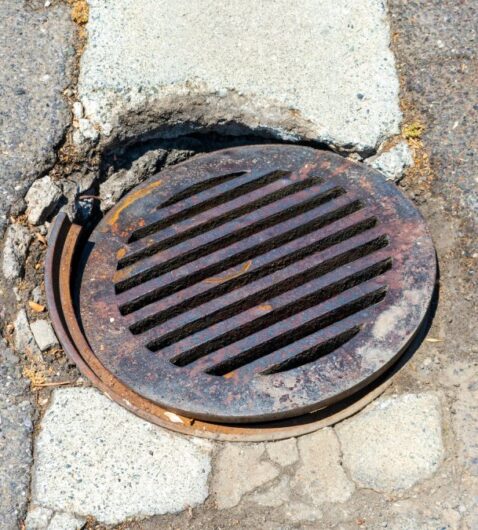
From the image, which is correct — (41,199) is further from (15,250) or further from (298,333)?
(298,333)

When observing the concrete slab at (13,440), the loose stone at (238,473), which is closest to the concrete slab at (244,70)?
the concrete slab at (13,440)

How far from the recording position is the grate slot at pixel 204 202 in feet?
8.13

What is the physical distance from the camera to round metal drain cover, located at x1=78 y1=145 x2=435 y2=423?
212 cm

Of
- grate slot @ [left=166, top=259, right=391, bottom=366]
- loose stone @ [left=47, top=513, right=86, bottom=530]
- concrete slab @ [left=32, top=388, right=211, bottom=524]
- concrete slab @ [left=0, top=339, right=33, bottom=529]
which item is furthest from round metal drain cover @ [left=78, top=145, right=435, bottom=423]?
loose stone @ [left=47, top=513, right=86, bottom=530]

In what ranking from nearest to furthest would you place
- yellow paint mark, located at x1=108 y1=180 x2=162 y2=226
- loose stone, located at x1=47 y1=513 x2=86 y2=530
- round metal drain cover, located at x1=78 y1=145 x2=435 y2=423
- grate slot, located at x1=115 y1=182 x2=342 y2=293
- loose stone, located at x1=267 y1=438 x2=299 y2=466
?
loose stone, located at x1=47 y1=513 x2=86 y2=530, loose stone, located at x1=267 y1=438 x2=299 y2=466, round metal drain cover, located at x1=78 y1=145 x2=435 y2=423, grate slot, located at x1=115 y1=182 x2=342 y2=293, yellow paint mark, located at x1=108 y1=180 x2=162 y2=226

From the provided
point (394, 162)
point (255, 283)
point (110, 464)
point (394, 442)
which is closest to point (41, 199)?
point (255, 283)

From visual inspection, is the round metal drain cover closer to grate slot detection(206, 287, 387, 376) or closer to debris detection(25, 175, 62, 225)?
grate slot detection(206, 287, 387, 376)

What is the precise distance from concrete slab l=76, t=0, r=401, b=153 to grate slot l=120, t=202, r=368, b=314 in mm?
252

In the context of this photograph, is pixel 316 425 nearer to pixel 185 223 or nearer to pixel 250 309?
pixel 250 309

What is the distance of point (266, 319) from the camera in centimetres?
227

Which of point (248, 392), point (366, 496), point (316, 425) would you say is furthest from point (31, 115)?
point (366, 496)

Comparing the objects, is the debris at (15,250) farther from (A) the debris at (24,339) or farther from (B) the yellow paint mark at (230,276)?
(B) the yellow paint mark at (230,276)

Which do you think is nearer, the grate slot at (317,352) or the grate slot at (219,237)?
A: the grate slot at (317,352)

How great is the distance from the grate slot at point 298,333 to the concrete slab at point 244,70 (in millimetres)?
520
